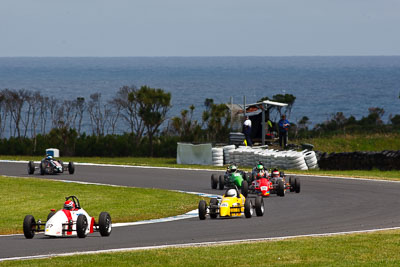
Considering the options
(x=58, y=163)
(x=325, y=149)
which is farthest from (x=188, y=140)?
(x=58, y=163)

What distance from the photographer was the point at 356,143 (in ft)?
150

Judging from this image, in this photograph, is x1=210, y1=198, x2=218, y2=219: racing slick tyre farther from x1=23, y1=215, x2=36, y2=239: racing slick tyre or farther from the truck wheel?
the truck wheel

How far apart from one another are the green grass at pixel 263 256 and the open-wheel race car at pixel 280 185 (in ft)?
34.3

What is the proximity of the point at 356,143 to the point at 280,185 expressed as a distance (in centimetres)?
2160

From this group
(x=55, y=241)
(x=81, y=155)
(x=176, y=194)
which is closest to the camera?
(x=55, y=241)

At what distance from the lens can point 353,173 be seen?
1371 inches

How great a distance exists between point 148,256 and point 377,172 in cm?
2369

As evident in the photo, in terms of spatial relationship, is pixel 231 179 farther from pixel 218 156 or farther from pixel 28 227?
pixel 218 156

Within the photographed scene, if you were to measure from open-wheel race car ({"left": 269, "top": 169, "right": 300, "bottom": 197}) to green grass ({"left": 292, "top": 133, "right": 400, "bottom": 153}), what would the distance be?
1818 centimetres

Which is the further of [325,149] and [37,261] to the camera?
[325,149]

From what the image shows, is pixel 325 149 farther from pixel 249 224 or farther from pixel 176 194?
pixel 249 224

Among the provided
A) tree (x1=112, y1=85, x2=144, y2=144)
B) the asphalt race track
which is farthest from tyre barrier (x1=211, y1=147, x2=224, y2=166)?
tree (x1=112, y1=85, x2=144, y2=144)

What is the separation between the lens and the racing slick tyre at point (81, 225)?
15.7m

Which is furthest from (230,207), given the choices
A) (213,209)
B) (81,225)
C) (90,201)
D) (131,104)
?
(131,104)
